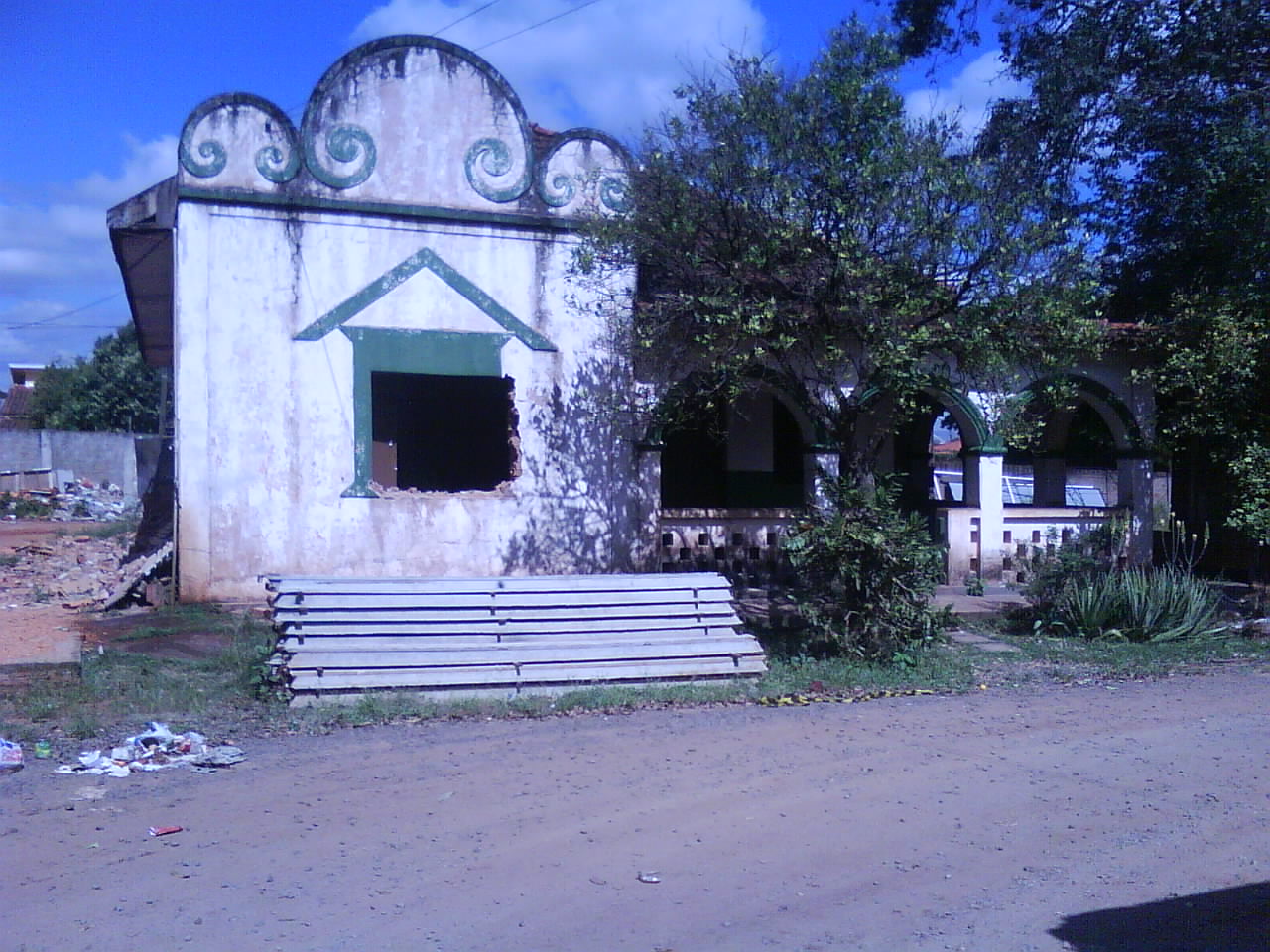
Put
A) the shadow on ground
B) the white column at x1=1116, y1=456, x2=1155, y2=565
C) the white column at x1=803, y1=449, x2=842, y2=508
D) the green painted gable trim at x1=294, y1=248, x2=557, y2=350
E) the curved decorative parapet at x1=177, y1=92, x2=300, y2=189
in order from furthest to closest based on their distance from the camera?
the white column at x1=1116, y1=456, x2=1155, y2=565
the white column at x1=803, y1=449, x2=842, y2=508
the green painted gable trim at x1=294, y1=248, x2=557, y2=350
the curved decorative parapet at x1=177, y1=92, x2=300, y2=189
the shadow on ground

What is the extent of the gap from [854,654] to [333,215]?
6985 mm

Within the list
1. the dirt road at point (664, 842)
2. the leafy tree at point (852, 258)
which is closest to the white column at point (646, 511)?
the leafy tree at point (852, 258)

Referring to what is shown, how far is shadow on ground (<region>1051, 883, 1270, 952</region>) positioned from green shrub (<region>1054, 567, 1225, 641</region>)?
23.9 feet

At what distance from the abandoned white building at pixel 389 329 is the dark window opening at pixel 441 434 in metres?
4.27

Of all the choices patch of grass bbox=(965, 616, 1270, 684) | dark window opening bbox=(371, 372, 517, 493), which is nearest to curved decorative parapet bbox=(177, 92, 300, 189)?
dark window opening bbox=(371, 372, 517, 493)

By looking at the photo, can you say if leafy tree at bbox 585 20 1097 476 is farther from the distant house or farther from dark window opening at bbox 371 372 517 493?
the distant house

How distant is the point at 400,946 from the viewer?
182 inches

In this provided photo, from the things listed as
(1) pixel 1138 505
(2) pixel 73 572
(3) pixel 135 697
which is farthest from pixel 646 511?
(2) pixel 73 572

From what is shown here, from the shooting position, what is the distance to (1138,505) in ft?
51.5

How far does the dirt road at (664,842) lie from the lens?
4.86m

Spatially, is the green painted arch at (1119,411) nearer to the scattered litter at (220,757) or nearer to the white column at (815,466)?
the white column at (815,466)

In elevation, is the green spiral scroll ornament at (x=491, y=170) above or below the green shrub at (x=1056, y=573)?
above

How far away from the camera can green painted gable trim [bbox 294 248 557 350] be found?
492 inches

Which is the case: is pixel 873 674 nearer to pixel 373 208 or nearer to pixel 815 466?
pixel 815 466
